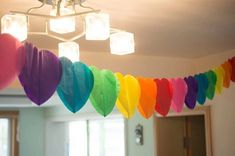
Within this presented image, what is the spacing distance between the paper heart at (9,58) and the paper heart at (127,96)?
54cm

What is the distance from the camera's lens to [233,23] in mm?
2213

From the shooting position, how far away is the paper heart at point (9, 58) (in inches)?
47.7

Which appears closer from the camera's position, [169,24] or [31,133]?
[169,24]

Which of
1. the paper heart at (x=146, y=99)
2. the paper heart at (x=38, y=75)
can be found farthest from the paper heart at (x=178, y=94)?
the paper heart at (x=38, y=75)

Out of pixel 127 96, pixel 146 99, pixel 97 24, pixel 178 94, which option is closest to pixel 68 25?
pixel 97 24

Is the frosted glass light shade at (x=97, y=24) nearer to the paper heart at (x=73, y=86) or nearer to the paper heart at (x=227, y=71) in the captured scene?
the paper heart at (x=73, y=86)

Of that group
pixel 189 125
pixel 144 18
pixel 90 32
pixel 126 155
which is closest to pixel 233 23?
pixel 144 18

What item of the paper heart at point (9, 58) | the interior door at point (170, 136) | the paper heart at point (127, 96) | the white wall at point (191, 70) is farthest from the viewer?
the interior door at point (170, 136)

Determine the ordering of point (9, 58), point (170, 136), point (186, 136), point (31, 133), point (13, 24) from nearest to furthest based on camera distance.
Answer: point (9, 58) → point (13, 24) → point (170, 136) → point (186, 136) → point (31, 133)

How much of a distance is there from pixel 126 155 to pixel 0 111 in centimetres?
301

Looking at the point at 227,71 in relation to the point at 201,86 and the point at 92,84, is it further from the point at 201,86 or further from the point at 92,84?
the point at 92,84

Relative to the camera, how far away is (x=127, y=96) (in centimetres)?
169

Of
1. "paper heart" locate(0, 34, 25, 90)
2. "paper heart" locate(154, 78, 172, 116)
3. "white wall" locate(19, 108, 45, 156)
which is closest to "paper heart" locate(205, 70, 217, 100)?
"paper heart" locate(154, 78, 172, 116)

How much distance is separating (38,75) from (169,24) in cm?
111
